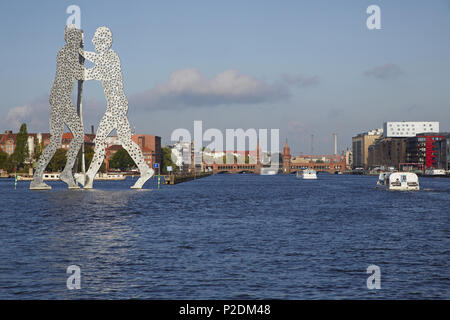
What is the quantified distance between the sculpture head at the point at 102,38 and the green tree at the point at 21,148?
302ft

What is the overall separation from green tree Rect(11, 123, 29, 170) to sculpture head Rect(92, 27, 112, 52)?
92177mm

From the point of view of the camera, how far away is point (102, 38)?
6838 cm

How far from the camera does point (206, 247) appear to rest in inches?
1021

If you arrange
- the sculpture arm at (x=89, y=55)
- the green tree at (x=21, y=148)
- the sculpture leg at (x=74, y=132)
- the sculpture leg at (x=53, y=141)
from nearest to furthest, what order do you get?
the sculpture arm at (x=89, y=55) < the sculpture leg at (x=74, y=132) < the sculpture leg at (x=53, y=141) < the green tree at (x=21, y=148)

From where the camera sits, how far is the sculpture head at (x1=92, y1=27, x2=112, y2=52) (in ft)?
224

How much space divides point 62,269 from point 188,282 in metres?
4.64

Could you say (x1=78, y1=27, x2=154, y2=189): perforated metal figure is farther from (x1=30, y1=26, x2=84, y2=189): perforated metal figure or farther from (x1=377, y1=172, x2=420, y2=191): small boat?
(x1=377, y1=172, x2=420, y2=191): small boat

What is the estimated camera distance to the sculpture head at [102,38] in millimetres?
68375

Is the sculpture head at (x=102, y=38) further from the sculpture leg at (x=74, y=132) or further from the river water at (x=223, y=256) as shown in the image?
the river water at (x=223, y=256)


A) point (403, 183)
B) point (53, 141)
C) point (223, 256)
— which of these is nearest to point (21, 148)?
point (53, 141)

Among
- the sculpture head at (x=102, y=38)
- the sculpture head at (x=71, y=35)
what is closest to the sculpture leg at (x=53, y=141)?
the sculpture head at (x=71, y=35)

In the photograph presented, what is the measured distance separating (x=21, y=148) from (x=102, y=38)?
316 ft

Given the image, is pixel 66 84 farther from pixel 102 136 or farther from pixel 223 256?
pixel 223 256
